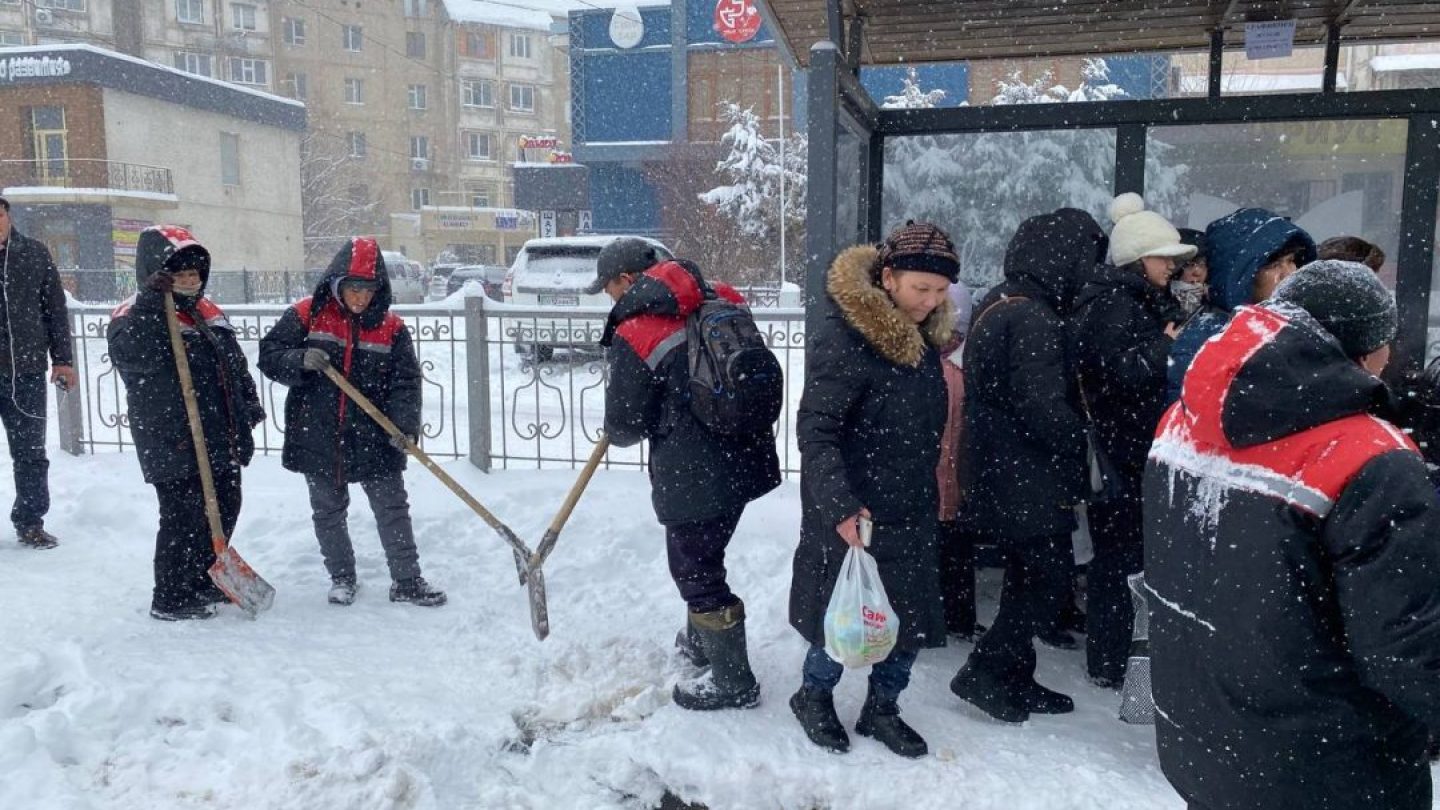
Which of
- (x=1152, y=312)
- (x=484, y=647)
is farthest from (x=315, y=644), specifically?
(x=1152, y=312)

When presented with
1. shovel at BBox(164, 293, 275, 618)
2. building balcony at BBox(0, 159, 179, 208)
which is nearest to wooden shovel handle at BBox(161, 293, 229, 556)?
shovel at BBox(164, 293, 275, 618)

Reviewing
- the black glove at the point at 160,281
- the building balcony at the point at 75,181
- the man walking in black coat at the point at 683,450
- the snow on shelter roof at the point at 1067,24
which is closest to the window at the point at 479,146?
the building balcony at the point at 75,181

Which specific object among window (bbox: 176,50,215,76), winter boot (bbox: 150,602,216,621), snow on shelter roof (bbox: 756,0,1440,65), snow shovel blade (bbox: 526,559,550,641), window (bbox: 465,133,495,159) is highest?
window (bbox: 176,50,215,76)

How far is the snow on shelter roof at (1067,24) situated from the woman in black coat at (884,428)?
187 cm

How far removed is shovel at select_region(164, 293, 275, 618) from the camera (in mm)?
4082

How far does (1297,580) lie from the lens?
65.9 inches

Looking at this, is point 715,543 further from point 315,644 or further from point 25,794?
point 25,794

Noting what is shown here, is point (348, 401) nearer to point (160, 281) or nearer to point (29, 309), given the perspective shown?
point (160, 281)

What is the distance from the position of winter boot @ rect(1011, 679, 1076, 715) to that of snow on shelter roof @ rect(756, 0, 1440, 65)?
2.91 m

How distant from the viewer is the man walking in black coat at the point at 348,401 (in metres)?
4.23

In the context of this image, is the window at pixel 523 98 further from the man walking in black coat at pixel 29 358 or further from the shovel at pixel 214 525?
the shovel at pixel 214 525

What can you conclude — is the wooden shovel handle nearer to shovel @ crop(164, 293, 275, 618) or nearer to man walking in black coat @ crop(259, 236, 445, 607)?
shovel @ crop(164, 293, 275, 618)

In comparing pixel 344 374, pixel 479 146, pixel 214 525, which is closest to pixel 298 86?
pixel 479 146

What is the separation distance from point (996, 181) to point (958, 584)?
7.23ft
